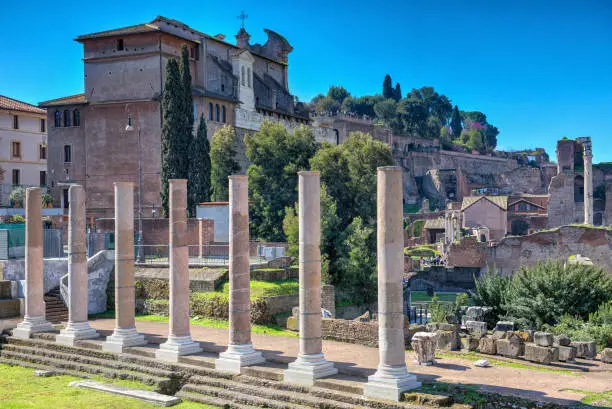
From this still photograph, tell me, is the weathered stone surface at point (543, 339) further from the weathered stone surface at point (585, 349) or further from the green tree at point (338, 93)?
the green tree at point (338, 93)

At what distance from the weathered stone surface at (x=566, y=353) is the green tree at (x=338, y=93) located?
10251cm

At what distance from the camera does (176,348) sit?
1548cm

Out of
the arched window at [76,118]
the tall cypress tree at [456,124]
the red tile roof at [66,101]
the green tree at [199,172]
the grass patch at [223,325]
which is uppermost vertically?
the tall cypress tree at [456,124]

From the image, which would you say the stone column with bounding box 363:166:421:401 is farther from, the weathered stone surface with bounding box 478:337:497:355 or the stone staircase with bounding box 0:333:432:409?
the weathered stone surface with bounding box 478:337:497:355

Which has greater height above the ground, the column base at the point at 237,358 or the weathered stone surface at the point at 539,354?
the column base at the point at 237,358

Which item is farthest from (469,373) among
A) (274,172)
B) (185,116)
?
(185,116)

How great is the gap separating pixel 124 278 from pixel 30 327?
12.3ft

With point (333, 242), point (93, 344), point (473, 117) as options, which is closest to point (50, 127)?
point (333, 242)

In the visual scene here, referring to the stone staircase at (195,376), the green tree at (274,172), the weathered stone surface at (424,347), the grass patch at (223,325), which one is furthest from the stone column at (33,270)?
the green tree at (274,172)

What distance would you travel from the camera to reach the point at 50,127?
41.5 metres

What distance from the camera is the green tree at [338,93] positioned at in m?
118

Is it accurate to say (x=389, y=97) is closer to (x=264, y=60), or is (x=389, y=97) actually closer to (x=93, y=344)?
(x=264, y=60)

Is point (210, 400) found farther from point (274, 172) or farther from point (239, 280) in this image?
point (274, 172)

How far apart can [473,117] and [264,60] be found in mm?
98125
